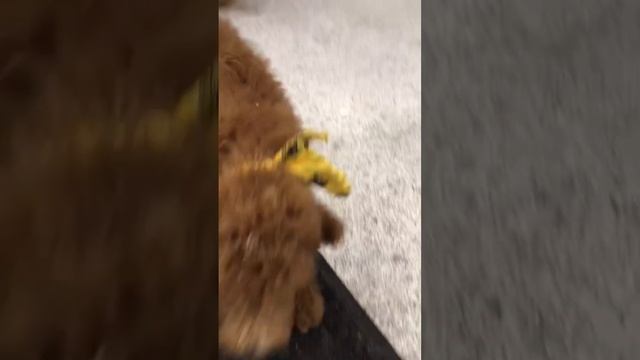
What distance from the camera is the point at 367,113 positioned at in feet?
5.33

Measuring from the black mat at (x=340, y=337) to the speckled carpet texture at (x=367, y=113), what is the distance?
0.02m

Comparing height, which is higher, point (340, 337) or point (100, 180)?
point (100, 180)

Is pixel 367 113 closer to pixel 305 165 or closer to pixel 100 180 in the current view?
pixel 305 165

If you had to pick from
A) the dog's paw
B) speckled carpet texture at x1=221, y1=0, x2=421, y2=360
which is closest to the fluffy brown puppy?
the dog's paw

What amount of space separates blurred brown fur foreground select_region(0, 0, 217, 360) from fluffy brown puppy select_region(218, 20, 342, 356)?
0.62 meters

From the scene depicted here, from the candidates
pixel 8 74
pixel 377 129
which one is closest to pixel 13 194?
pixel 8 74

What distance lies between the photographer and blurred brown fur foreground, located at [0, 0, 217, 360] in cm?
29
